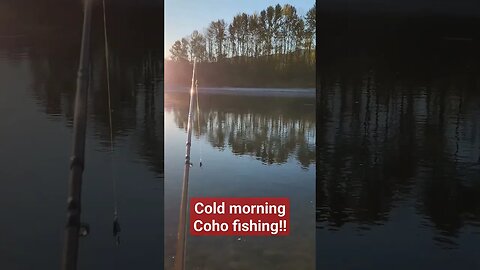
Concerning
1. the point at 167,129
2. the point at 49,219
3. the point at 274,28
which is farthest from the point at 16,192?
the point at 274,28

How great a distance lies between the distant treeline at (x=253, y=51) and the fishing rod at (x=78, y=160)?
0.41m

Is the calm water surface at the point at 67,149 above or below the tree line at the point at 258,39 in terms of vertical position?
below

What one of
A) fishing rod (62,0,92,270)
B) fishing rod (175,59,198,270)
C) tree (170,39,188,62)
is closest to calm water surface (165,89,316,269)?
fishing rod (175,59,198,270)

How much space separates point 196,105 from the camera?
2322 millimetres

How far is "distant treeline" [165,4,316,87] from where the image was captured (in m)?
2.31

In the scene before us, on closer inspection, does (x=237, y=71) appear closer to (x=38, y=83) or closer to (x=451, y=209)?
(x=38, y=83)

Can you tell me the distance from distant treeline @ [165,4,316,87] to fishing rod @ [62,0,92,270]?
1.34ft

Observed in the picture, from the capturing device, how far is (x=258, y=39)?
2.42m

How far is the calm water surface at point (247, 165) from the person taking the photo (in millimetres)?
2246

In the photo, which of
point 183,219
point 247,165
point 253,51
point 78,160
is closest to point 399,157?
point 247,165

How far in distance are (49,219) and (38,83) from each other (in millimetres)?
697

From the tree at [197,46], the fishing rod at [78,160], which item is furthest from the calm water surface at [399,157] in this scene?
the fishing rod at [78,160]

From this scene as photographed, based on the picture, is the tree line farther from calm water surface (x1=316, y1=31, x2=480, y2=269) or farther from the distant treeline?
calm water surface (x1=316, y1=31, x2=480, y2=269)

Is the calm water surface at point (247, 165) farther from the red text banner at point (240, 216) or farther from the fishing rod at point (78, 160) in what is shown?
the fishing rod at point (78, 160)
